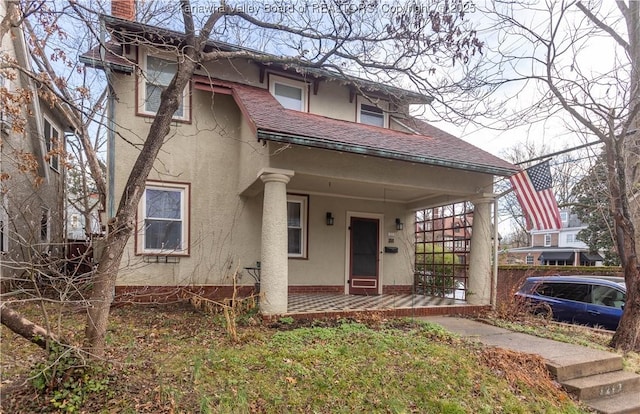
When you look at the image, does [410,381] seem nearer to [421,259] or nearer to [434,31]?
[434,31]

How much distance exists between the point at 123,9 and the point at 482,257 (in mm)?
10435

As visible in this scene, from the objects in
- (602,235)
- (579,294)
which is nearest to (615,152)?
(579,294)

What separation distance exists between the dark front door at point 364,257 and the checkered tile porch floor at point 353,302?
1.87 feet

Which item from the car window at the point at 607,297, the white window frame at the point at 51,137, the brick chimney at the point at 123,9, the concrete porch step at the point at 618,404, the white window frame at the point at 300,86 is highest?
the brick chimney at the point at 123,9

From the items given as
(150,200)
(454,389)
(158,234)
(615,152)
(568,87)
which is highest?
(568,87)

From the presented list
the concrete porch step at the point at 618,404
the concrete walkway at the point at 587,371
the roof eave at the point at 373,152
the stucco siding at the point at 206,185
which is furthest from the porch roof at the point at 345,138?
the concrete porch step at the point at 618,404

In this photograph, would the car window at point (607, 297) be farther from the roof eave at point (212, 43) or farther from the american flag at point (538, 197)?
the roof eave at point (212, 43)

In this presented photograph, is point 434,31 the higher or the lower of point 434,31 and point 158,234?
the higher

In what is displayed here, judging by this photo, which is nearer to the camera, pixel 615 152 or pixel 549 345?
pixel 549 345

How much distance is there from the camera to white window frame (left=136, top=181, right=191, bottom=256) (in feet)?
25.7

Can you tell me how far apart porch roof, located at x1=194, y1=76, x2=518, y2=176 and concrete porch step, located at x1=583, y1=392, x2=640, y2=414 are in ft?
14.8

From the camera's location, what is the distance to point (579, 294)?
8852mm

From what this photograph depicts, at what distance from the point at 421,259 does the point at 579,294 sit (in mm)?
4167

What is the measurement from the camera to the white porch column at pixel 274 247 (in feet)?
20.9
